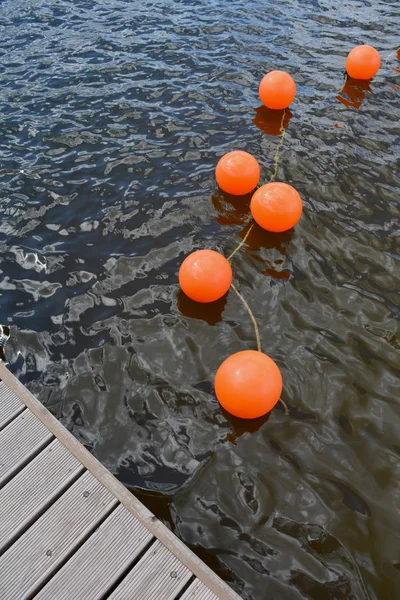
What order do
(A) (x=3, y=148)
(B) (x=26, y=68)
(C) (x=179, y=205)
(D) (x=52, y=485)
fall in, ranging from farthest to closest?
(B) (x=26, y=68), (A) (x=3, y=148), (C) (x=179, y=205), (D) (x=52, y=485)

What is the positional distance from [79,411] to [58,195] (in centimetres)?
391

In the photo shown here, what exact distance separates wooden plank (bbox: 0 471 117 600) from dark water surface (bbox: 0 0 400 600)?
1.76 feet

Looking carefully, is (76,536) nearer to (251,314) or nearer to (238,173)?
(251,314)

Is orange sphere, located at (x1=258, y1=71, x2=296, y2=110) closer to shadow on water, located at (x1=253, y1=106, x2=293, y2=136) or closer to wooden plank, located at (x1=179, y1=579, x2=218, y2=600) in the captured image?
shadow on water, located at (x1=253, y1=106, x2=293, y2=136)

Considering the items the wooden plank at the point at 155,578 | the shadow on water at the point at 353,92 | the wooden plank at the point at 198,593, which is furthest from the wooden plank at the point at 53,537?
the shadow on water at the point at 353,92

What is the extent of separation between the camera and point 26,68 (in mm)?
10492

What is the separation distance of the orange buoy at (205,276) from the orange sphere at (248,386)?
3.63ft

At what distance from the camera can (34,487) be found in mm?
3836

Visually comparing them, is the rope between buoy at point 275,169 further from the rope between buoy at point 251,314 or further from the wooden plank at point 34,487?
the wooden plank at point 34,487

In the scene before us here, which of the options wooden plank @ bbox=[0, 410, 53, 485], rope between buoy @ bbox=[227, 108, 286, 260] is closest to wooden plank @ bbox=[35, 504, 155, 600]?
wooden plank @ bbox=[0, 410, 53, 485]

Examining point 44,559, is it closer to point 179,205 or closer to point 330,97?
point 179,205

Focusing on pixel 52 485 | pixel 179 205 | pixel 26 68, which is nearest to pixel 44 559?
pixel 52 485

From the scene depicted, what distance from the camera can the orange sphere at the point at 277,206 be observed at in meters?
6.05

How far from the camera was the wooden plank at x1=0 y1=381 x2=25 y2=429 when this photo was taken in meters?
4.28
